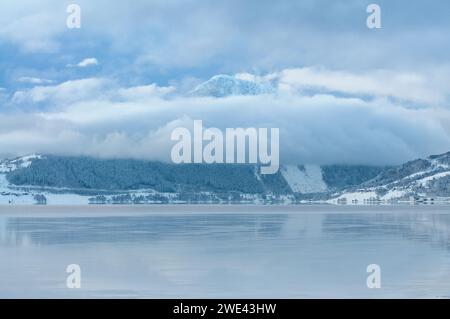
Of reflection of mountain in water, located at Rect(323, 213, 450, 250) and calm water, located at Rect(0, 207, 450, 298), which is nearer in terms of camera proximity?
calm water, located at Rect(0, 207, 450, 298)

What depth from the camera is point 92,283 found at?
29.0m

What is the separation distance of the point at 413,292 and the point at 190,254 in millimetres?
17092

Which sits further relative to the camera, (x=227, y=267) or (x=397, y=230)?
(x=397, y=230)

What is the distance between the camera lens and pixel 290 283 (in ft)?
94.0

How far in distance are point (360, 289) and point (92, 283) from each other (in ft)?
37.2

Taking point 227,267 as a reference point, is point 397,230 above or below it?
below

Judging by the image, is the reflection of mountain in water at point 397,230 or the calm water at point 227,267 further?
the reflection of mountain in water at point 397,230

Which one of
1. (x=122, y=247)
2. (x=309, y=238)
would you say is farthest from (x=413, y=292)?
(x=309, y=238)
